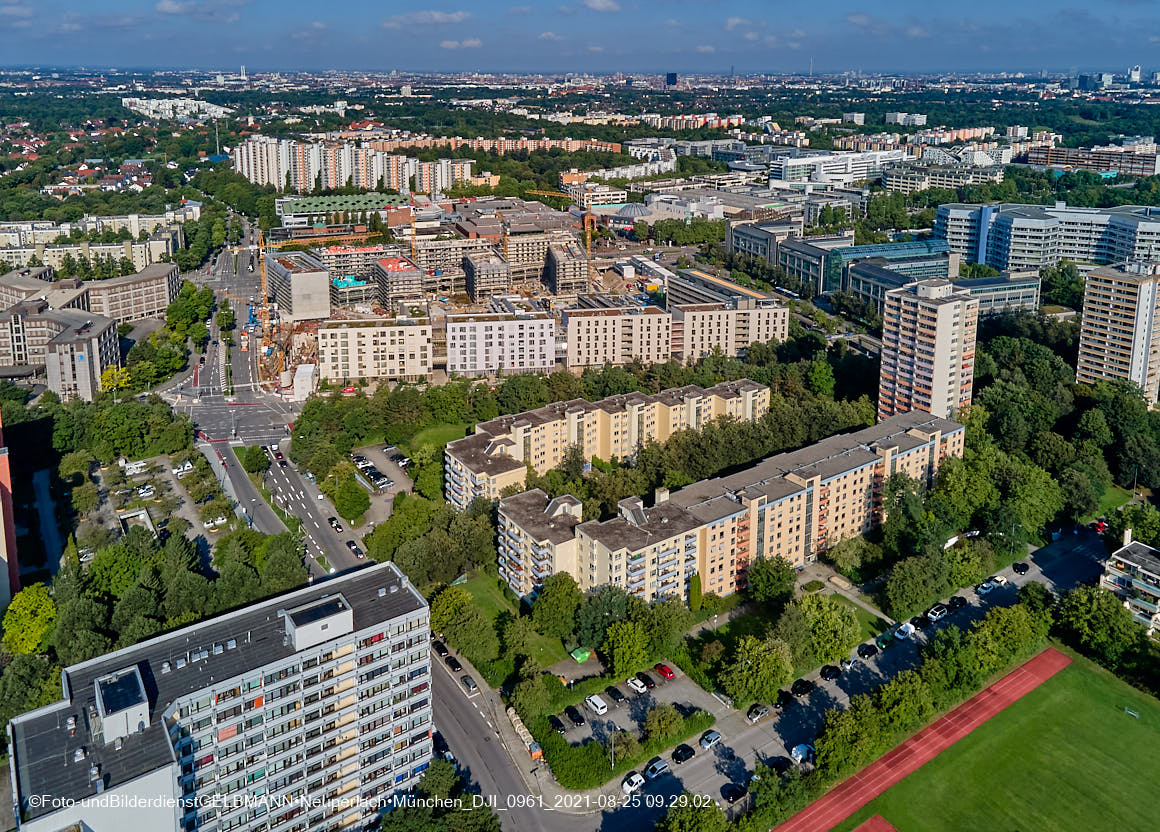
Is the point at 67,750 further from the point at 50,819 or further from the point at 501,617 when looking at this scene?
the point at 501,617

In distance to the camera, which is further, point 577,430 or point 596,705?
point 577,430

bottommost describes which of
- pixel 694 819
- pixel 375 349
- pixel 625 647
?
pixel 694 819

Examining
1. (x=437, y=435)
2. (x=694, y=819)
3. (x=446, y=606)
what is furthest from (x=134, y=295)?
(x=694, y=819)

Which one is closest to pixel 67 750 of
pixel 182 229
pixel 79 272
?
pixel 79 272

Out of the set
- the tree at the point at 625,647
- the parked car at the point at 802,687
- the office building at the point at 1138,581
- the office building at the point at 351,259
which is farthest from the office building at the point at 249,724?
the office building at the point at 351,259

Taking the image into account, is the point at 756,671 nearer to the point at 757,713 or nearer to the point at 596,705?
the point at 757,713

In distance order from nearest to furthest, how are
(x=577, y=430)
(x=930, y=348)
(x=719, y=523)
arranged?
(x=719, y=523)
(x=577, y=430)
(x=930, y=348)
